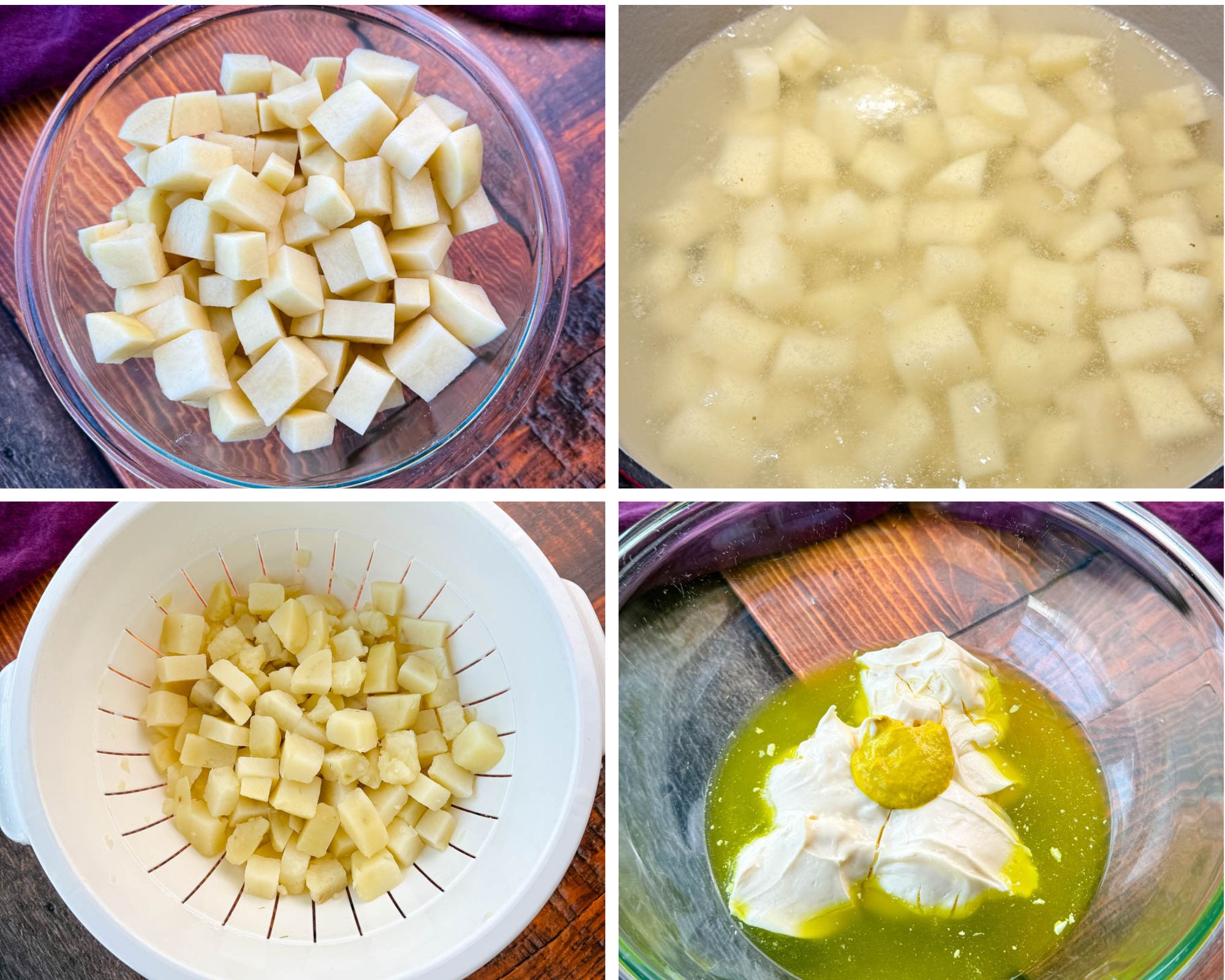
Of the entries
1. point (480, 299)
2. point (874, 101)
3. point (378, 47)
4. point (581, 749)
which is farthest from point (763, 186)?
point (581, 749)

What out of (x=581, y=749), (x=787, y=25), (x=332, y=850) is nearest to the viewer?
(x=581, y=749)

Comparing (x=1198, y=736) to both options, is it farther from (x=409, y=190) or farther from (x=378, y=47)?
(x=378, y=47)

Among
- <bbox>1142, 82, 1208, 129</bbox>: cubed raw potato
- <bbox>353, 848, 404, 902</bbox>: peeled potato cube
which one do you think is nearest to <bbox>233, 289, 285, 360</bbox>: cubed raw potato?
<bbox>353, 848, 404, 902</bbox>: peeled potato cube

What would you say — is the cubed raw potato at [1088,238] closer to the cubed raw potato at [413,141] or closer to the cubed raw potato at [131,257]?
the cubed raw potato at [413,141]

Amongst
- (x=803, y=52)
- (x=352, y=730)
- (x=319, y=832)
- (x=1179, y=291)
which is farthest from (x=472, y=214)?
(x=1179, y=291)

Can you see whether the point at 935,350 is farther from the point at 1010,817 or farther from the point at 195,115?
the point at 195,115

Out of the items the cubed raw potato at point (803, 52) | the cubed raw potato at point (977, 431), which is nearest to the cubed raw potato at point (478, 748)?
the cubed raw potato at point (977, 431)
